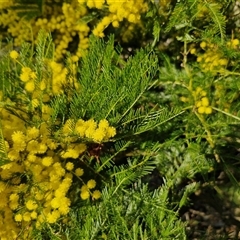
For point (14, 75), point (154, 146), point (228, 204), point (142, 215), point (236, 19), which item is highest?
point (236, 19)

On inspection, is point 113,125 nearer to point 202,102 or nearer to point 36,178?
point 36,178

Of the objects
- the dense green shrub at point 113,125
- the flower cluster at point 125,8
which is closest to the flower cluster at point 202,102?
the dense green shrub at point 113,125

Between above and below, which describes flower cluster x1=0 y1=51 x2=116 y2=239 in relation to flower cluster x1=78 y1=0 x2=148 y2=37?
below

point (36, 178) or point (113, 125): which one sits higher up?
point (113, 125)

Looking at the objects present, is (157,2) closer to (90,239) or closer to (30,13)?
(30,13)

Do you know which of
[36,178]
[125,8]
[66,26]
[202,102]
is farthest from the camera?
[66,26]

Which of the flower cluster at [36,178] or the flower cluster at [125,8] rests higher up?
the flower cluster at [125,8]

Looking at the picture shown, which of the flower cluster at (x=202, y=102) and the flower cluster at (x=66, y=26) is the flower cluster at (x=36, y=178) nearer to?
the flower cluster at (x=202, y=102)

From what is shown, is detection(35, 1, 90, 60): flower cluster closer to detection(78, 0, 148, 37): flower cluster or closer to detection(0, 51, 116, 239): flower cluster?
detection(78, 0, 148, 37): flower cluster

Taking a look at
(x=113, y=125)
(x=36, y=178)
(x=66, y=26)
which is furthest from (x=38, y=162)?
(x=66, y=26)

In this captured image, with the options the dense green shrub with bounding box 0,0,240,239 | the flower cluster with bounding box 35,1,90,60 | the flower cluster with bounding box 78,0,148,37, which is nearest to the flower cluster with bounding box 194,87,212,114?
the dense green shrub with bounding box 0,0,240,239

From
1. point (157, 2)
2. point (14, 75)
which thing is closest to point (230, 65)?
point (157, 2)
